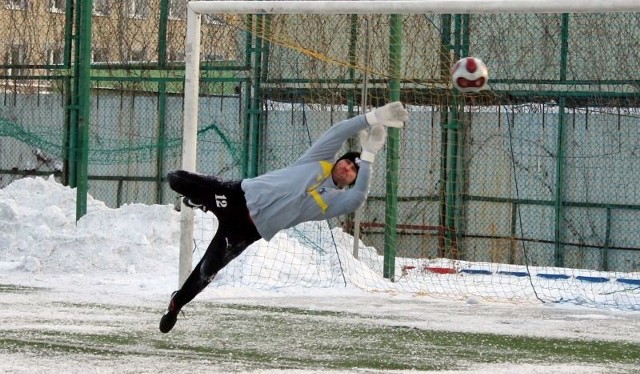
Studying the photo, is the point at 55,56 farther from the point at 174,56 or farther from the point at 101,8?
the point at 174,56

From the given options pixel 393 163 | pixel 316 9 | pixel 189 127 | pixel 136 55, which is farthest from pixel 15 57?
pixel 316 9

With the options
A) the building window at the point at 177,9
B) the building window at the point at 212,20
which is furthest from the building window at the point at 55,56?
the building window at the point at 212,20

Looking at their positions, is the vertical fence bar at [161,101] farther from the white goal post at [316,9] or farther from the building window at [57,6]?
the white goal post at [316,9]

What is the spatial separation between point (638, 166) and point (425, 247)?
2.84m

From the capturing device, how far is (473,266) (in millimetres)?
17172

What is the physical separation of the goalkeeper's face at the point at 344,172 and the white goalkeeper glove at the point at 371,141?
0.46 feet

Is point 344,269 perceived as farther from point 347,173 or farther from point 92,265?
point 347,173

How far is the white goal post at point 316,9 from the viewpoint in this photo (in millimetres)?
13195

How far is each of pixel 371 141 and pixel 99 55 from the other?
1055 cm

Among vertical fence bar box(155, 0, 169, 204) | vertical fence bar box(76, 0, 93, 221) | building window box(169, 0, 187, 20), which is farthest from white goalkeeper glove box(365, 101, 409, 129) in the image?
building window box(169, 0, 187, 20)

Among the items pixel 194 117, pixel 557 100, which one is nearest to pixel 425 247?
pixel 557 100

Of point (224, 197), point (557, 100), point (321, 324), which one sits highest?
point (557, 100)

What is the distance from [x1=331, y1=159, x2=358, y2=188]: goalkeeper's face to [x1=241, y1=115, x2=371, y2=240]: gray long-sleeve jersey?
0.05m

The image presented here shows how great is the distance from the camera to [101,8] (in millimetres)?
20844
